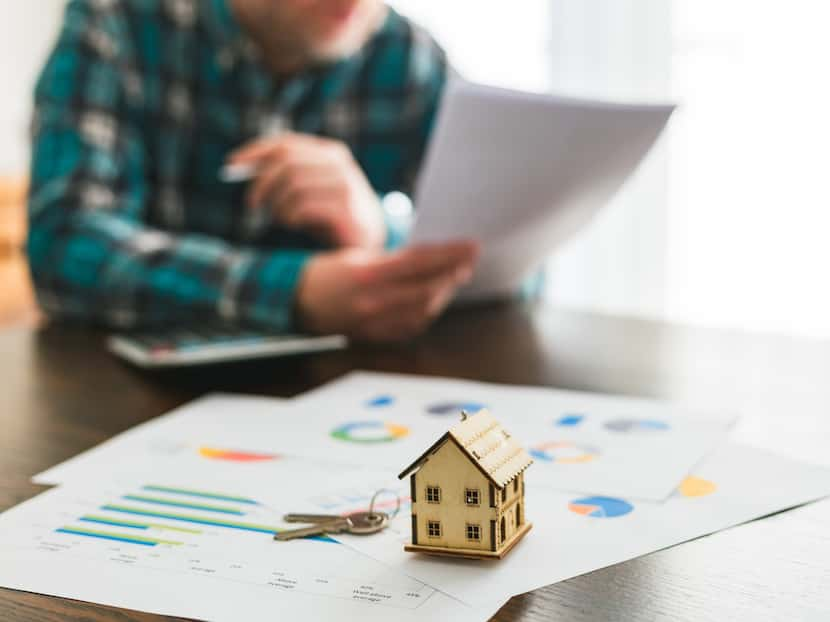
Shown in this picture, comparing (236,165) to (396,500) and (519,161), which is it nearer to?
(519,161)

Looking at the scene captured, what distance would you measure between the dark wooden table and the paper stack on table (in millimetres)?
16

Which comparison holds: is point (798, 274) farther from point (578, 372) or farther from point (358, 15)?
point (578, 372)

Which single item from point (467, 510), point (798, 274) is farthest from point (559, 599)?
point (798, 274)

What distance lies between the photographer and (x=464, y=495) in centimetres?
42

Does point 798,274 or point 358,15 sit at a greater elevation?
point 358,15

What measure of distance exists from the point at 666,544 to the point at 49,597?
0.27m

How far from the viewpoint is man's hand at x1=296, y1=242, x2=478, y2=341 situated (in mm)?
940

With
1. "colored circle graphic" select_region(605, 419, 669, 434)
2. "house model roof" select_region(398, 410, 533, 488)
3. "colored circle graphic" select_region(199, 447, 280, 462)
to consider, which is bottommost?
"colored circle graphic" select_region(199, 447, 280, 462)

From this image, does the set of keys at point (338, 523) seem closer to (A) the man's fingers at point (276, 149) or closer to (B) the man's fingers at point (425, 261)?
(B) the man's fingers at point (425, 261)

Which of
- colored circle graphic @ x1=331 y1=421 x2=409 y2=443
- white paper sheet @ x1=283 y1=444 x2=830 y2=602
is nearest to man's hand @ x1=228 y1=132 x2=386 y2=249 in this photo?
colored circle graphic @ x1=331 y1=421 x2=409 y2=443

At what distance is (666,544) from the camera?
17.7 inches

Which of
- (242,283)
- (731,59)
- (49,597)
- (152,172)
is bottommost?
(49,597)

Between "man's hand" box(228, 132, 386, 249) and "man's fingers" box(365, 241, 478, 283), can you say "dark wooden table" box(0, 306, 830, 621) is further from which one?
"man's hand" box(228, 132, 386, 249)

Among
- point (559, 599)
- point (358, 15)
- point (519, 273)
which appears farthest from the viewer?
point (358, 15)
